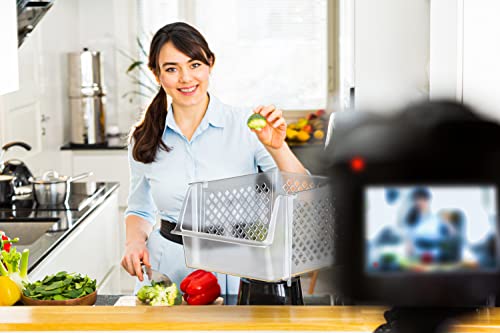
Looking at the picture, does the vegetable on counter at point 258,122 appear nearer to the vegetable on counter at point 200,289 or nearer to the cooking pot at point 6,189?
the vegetable on counter at point 200,289

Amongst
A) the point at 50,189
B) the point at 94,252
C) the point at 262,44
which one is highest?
the point at 262,44

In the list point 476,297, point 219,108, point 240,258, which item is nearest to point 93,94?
point 219,108

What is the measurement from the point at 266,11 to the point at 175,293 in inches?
140

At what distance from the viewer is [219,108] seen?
252 cm

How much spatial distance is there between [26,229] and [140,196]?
0.80 m

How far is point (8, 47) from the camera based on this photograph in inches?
96.7

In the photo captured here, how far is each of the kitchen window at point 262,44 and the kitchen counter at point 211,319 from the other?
12.9 feet

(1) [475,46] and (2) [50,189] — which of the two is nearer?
(1) [475,46]

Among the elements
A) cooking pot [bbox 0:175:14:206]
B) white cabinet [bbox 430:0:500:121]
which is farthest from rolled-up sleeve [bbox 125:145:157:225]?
white cabinet [bbox 430:0:500:121]

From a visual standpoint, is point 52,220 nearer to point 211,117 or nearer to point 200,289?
point 211,117

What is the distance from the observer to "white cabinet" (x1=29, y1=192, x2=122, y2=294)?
280cm

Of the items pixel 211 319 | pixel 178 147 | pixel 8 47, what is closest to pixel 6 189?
pixel 8 47

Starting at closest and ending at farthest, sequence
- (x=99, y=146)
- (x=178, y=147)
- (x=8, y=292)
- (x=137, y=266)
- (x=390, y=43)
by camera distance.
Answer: (x=8, y=292)
(x=137, y=266)
(x=178, y=147)
(x=390, y=43)
(x=99, y=146)

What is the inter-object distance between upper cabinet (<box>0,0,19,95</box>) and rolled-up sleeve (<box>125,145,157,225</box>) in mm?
435
